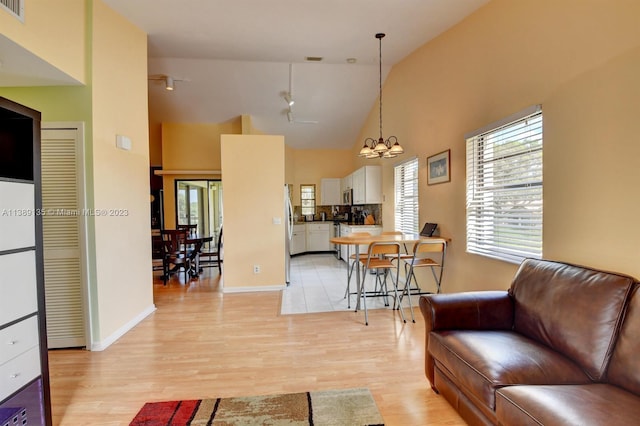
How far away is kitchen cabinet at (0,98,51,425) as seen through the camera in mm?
1393

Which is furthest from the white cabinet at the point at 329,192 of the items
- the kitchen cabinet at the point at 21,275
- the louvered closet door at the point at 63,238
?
the kitchen cabinet at the point at 21,275

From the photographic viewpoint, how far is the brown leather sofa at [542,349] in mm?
1231

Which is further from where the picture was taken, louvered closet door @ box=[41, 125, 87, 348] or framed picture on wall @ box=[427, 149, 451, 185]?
framed picture on wall @ box=[427, 149, 451, 185]

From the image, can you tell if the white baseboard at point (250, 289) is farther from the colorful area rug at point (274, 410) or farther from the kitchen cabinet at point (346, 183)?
the kitchen cabinet at point (346, 183)

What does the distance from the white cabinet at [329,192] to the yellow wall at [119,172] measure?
204 inches

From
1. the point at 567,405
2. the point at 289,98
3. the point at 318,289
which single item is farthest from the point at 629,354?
the point at 289,98

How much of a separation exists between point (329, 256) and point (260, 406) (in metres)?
5.80

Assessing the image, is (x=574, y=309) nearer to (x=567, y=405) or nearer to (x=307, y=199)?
(x=567, y=405)

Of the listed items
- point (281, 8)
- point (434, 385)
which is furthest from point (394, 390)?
point (281, 8)

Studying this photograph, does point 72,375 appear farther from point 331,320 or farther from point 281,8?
point 281,8

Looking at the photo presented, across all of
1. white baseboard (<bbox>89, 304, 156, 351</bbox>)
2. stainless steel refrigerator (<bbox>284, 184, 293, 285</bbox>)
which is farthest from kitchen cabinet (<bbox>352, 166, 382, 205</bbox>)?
white baseboard (<bbox>89, 304, 156, 351</bbox>)

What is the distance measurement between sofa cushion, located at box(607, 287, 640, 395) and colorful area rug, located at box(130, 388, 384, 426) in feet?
3.96

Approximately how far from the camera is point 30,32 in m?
2.09

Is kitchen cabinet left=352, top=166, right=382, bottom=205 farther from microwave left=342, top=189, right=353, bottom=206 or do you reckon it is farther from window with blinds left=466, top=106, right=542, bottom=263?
window with blinds left=466, top=106, right=542, bottom=263
